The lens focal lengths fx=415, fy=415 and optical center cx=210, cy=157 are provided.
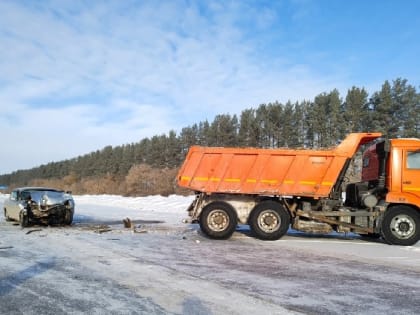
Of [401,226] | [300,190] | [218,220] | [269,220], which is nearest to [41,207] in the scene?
[218,220]

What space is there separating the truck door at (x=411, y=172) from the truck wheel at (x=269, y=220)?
3.12m

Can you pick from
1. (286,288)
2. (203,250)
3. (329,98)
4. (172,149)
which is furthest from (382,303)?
(172,149)

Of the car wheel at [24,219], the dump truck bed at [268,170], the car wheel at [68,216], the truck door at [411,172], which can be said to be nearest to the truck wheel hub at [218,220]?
the dump truck bed at [268,170]

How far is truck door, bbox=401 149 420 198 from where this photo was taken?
420 inches

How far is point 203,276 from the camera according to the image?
6676mm

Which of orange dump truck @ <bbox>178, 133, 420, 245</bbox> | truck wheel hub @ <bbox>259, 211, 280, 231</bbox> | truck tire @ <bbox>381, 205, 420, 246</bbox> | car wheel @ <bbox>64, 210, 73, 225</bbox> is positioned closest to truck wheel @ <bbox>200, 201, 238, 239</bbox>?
orange dump truck @ <bbox>178, 133, 420, 245</bbox>

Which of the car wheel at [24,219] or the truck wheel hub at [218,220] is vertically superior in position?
the truck wheel hub at [218,220]

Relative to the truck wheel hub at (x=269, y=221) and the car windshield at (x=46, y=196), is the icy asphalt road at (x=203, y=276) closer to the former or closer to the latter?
the truck wheel hub at (x=269, y=221)

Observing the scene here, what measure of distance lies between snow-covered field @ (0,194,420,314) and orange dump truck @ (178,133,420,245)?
1.71 ft

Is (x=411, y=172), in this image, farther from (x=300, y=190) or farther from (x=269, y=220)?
(x=269, y=220)

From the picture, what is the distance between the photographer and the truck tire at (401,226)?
10602 millimetres

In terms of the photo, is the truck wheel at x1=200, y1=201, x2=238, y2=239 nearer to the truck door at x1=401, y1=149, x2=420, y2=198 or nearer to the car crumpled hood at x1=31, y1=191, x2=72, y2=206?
the truck door at x1=401, y1=149, x2=420, y2=198

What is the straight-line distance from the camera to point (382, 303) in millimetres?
5434

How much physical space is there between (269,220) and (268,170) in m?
1.35
